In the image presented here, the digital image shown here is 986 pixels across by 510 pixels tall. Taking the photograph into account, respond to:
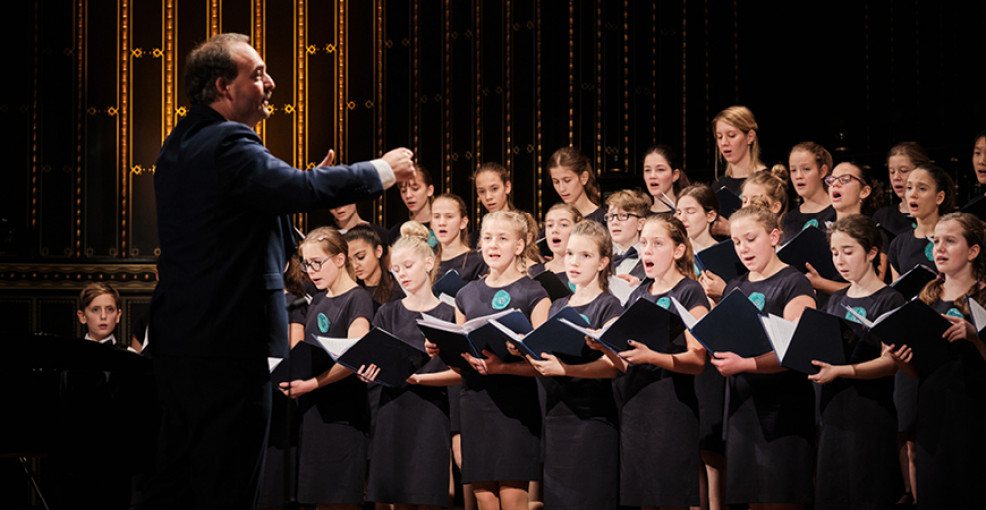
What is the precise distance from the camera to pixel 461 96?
22.2ft

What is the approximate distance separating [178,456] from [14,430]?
1381 mm

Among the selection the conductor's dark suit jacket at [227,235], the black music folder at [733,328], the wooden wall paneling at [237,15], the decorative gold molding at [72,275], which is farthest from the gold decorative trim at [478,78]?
the conductor's dark suit jacket at [227,235]

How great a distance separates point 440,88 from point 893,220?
3.20 metres

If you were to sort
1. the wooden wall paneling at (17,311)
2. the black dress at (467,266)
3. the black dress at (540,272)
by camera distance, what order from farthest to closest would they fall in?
the wooden wall paneling at (17,311) → the black dress at (467,266) → the black dress at (540,272)

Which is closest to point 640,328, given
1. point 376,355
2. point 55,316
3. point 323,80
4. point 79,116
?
point 376,355

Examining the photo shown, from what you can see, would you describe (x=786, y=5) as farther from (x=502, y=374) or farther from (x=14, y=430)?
(x=14, y=430)

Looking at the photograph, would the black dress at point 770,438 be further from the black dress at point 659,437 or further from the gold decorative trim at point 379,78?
the gold decorative trim at point 379,78

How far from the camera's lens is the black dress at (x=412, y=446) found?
3.69m

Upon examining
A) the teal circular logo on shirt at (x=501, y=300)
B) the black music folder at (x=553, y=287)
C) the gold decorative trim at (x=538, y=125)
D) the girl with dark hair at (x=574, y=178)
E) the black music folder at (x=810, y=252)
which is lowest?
the teal circular logo on shirt at (x=501, y=300)

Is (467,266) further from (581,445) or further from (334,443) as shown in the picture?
(581,445)

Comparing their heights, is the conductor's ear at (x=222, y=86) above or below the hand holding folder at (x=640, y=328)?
above

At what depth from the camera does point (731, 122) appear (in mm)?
4715

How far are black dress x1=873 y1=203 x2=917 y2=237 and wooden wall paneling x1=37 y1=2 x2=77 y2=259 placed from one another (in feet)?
14.5

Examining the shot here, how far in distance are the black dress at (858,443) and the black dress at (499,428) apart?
0.92 metres
